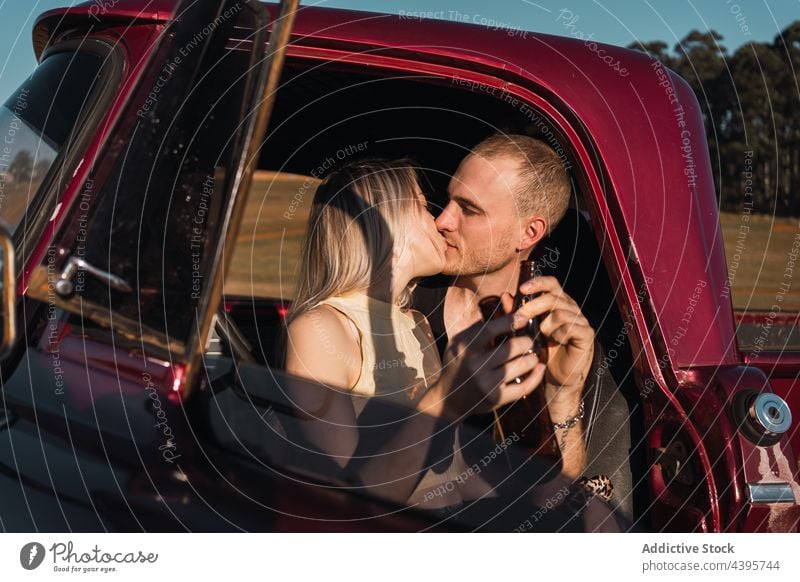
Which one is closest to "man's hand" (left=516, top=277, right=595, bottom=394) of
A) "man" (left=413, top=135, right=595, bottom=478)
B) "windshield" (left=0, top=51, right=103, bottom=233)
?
"man" (left=413, top=135, right=595, bottom=478)

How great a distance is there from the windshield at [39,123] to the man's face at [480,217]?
1025mm

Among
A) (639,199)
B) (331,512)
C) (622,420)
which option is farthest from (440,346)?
(331,512)

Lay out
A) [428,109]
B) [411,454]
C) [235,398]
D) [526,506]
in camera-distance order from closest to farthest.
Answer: [235,398]
[411,454]
[526,506]
[428,109]

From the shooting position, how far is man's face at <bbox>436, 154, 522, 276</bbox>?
236cm

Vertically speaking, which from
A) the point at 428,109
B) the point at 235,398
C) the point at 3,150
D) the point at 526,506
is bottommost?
the point at 526,506

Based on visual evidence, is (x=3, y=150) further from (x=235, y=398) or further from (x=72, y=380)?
(x=235, y=398)

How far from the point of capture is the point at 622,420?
2189 millimetres

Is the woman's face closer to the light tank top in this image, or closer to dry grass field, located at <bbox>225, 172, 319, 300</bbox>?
the light tank top

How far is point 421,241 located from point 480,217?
0.18m

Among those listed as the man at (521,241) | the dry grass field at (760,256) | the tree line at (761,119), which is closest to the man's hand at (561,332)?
the man at (521,241)

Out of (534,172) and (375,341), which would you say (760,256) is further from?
(375,341)

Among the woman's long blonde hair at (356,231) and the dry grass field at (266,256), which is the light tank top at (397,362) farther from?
the dry grass field at (266,256)

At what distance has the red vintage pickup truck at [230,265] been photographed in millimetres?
1610
